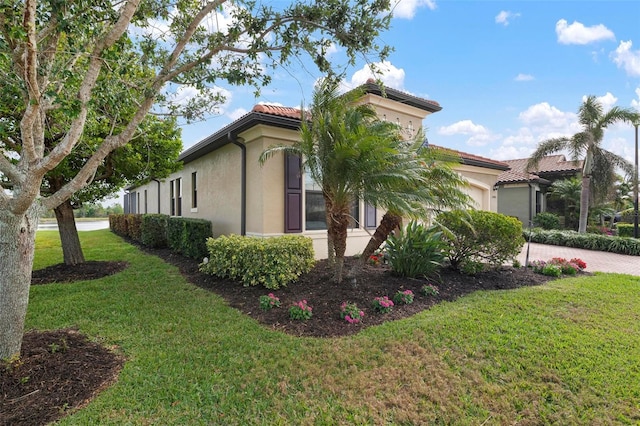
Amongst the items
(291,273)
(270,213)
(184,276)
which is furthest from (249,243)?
(184,276)

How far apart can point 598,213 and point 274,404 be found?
26.1 meters

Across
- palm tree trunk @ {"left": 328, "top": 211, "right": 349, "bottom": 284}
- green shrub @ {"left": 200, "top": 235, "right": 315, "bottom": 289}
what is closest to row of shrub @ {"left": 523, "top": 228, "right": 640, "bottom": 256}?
palm tree trunk @ {"left": 328, "top": 211, "right": 349, "bottom": 284}

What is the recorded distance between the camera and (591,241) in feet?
45.9

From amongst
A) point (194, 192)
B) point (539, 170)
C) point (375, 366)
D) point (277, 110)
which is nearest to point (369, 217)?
point (277, 110)

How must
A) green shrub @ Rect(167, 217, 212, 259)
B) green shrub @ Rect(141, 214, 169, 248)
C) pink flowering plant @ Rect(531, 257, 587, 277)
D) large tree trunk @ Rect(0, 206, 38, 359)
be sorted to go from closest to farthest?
large tree trunk @ Rect(0, 206, 38, 359), pink flowering plant @ Rect(531, 257, 587, 277), green shrub @ Rect(167, 217, 212, 259), green shrub @ Rect(141, 214, 169, 248)

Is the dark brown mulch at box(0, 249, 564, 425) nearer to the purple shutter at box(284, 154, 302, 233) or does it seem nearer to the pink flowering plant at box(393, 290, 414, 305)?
the pink flowering plant at box(393, 290, 414, 305)

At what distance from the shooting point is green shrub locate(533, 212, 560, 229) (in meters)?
20.1

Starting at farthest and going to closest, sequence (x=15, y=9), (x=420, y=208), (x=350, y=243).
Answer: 1. (x=350, y=243)
2. (x=420, y=208)
3. (x=15, y=9)

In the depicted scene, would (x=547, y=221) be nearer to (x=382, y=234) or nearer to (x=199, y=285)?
(x=382, y=234)

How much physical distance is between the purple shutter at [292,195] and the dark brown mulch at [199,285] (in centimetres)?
129

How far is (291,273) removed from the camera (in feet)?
21.5

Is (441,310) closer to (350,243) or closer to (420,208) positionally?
(420,208)

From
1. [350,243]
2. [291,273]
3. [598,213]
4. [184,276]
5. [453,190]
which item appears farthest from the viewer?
[598,213]

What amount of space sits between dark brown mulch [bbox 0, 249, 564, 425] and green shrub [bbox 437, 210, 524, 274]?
43 cm
